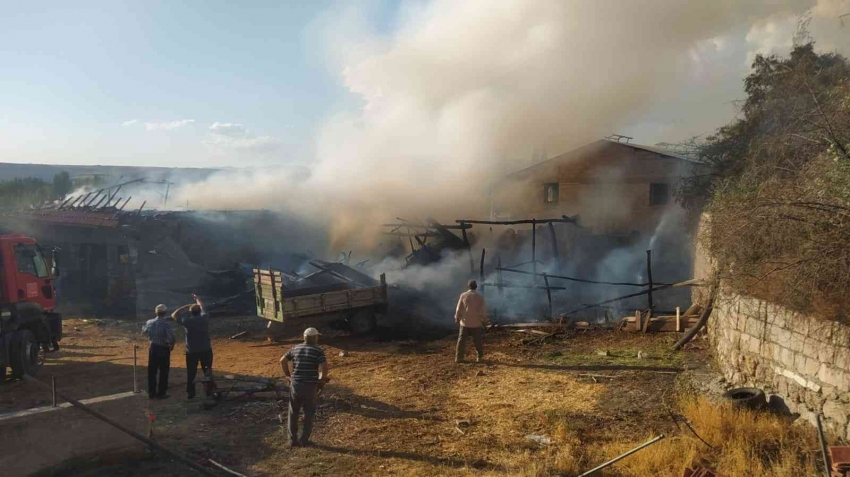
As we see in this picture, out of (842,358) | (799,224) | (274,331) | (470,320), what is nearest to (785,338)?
(842,358)

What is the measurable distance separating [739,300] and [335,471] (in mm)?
5912

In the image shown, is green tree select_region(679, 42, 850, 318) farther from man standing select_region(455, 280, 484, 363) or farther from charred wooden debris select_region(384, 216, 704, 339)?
man standing select_region(455, 280, 484, 363)

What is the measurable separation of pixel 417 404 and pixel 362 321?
586 cm

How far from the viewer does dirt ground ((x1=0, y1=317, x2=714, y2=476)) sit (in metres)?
6.35

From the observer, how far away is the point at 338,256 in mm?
24859

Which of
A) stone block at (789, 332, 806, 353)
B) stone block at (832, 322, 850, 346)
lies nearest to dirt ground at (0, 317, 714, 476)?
stone block at (789, 332, 806, 353)

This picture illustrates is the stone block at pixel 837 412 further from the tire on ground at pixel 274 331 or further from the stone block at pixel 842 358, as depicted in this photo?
the tire on ground at pixel 274 331

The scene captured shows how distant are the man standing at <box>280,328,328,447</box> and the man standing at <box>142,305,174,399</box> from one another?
9.65ft

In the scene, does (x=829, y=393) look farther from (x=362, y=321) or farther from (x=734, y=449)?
(x=362, y=321)

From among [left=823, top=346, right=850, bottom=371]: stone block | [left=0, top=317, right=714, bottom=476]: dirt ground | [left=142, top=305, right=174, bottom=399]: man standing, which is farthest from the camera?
[left=142, top=305, right=174, bottom=399]: man standing

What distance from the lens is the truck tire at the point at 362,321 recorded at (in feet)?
45.9

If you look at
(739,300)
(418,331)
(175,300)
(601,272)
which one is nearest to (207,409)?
(418,331)

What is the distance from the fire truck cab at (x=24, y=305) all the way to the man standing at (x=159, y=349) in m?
2.89

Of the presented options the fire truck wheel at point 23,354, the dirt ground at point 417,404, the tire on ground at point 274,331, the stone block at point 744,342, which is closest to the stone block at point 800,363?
the stone block at point 744,342
